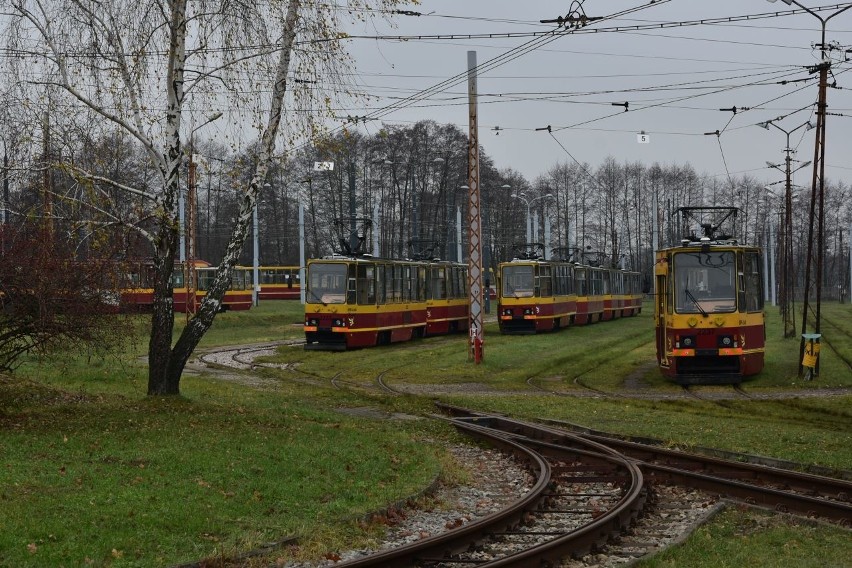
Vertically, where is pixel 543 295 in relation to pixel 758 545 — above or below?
above

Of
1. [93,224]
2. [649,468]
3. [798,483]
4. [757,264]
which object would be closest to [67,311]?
[93,224]

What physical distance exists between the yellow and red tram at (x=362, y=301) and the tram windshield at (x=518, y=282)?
3473 mm

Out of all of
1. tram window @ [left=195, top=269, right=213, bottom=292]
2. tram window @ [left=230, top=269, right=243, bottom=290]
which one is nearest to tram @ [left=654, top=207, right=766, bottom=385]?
tram window @ [left=195, top=269, right=213, bottom=292]

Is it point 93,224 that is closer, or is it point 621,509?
point 621,509

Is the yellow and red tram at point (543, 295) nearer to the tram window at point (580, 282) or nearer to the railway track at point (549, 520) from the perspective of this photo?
the tram window at point (580, 282)

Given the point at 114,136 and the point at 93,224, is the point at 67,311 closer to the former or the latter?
the point at 93,224

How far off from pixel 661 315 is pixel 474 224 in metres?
5.65

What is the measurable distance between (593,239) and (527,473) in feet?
287

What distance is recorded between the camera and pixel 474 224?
92.0ft

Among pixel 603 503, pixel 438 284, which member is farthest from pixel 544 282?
pixel 603 503

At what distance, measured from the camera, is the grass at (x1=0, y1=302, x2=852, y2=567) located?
8.49 m

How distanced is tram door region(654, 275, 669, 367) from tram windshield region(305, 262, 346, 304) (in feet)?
39.1

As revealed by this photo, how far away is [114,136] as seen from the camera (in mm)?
15992

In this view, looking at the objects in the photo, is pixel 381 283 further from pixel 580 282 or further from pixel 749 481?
pixel 749 481
